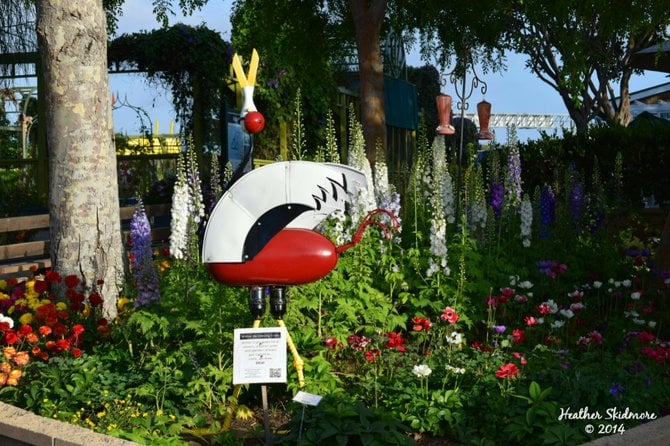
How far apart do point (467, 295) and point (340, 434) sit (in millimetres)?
2770

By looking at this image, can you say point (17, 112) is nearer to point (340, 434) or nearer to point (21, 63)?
point (21, 63)

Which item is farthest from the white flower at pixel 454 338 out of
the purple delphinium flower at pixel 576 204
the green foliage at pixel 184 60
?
the green foliage at pixel 184 60

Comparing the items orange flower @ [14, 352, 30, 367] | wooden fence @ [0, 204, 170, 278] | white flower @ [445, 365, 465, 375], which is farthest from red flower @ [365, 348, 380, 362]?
wooden fence @ [0, 204, 170, 278]

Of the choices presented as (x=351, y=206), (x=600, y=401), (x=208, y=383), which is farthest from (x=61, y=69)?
(x=600, y=401)

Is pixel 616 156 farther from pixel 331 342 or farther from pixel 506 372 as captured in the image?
pixel 506 372

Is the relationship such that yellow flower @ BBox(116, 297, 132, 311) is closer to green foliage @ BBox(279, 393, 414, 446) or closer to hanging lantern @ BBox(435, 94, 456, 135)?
green foliage @ BBox(279, 393, 414, 446)

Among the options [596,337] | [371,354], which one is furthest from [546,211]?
[371,354]

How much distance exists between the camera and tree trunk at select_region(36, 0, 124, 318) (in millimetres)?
6445

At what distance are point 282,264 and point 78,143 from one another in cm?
268

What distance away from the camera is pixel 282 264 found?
14.7 ft

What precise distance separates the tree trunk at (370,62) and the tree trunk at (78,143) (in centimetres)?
666

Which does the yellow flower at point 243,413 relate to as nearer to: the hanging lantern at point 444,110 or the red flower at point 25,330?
the red flower at point 25,330

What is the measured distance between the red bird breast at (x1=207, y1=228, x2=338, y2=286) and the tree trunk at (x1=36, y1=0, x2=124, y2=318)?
2.29 meters

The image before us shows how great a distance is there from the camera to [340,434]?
13.4 feet
